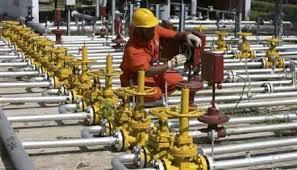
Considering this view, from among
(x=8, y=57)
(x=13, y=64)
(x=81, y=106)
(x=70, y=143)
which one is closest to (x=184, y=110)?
(x=70, y=143)

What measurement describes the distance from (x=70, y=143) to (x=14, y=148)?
20.0 inches

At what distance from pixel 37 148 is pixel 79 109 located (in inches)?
50.8

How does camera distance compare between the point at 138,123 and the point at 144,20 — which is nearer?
the point at 138,123

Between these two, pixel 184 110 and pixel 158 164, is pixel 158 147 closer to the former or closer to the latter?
pixel 158 164

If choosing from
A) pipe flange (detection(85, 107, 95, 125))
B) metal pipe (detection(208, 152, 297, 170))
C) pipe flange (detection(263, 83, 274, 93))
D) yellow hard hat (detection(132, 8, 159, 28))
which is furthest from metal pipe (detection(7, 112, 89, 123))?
pipe flange (detection(263, 83, 274, 93))

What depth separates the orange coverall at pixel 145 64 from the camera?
5.34 m

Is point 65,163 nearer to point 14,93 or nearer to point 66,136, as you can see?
point 66,136

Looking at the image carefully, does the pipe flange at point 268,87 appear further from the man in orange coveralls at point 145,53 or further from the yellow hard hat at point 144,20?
the yellow hard hat at point 144,20

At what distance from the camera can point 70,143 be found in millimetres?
4816

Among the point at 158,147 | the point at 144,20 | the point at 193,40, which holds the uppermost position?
the point at 144,20

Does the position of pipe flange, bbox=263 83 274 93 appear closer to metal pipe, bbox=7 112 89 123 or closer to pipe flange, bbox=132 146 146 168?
metal pipe, bbox=7 112 89 123

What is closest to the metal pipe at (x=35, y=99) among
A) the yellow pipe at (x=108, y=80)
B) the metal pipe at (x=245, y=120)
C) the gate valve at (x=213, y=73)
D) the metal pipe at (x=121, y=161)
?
the yellow pipe at (x=108, y=80)

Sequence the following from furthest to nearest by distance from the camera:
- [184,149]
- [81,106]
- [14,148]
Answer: [81,106], [14,148], [184,149]

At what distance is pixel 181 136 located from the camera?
4051mm
